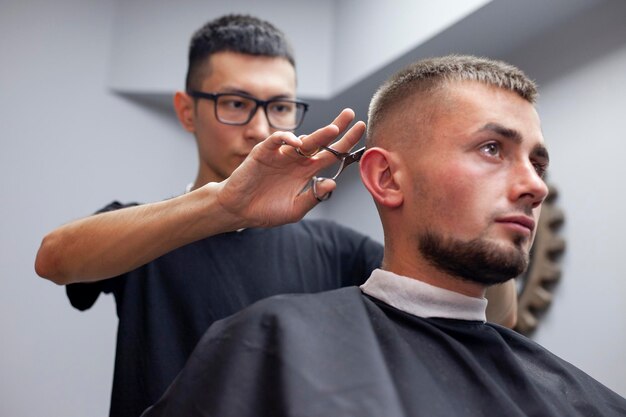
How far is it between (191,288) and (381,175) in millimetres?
699

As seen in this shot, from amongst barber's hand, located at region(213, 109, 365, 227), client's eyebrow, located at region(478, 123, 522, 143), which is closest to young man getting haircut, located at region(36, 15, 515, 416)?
barber's hand, located at region(213, 109, 365, 227)

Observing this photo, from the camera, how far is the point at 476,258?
1.48 meters

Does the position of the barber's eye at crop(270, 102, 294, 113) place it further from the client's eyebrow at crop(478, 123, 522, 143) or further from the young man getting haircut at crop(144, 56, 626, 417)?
the client's eyebrow at crop(478, 123, 522, 143)

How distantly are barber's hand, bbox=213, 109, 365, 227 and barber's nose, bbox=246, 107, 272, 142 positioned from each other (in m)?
0.42

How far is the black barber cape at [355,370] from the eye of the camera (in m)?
1.27

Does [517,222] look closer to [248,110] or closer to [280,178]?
[280,178]

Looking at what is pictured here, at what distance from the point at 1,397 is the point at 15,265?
704mm

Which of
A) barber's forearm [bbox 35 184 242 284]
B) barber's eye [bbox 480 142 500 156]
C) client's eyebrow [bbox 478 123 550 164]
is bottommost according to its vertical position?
barber's forearm [bbox 35 184 242 284]

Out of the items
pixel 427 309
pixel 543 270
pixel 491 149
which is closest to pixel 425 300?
pixel 427 309

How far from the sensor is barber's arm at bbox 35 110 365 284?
1606mm

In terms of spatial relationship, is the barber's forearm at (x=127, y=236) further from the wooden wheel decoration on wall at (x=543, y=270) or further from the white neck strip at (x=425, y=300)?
the wooden wheel decoration on wall at (x=543, y=270)

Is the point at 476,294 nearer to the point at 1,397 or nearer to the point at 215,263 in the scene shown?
the point at 215,263

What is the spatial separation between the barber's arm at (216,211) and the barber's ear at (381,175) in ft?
0.29

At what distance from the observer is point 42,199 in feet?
12.7
